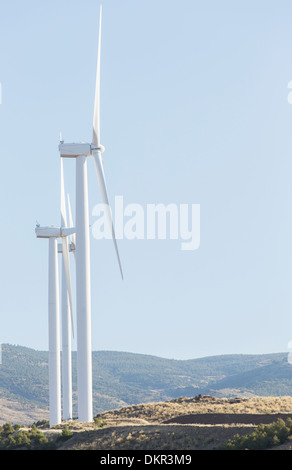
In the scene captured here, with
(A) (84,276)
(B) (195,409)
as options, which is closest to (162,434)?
(A) (84,276)

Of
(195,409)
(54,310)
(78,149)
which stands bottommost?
(195,409)

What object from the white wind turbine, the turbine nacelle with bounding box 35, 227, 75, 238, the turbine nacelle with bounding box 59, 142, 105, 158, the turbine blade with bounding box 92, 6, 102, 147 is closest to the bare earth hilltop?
the white wind turbine

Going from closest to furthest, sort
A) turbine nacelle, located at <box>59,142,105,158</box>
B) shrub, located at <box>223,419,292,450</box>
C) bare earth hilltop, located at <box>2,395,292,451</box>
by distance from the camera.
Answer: shrub, located at <box>223,419,292,450</box> < bare earth hilltop, located at <box>2,395,292,451</box> < turbine nacelle, located at <box>59,142,105,158</box>

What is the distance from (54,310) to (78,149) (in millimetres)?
20433

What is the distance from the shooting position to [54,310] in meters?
79.6

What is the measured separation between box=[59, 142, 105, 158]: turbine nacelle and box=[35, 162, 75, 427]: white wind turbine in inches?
644

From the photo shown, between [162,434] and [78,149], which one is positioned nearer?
[162,434]

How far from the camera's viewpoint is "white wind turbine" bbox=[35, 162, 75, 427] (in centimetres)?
7912

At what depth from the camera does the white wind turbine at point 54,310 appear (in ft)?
260

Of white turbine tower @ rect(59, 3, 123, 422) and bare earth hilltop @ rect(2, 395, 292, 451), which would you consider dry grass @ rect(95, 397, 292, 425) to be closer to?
white turbine tower @ rect(59, 3, 123, 422)

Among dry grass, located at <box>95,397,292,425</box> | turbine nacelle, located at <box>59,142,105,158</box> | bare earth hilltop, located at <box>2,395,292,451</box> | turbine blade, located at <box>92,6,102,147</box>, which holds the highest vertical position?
turbine blade, located at <box>92,6,102,147</box>

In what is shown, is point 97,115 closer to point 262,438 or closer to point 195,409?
point 262,438

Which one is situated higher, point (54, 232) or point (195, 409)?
point (54, 232)
